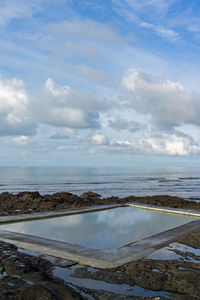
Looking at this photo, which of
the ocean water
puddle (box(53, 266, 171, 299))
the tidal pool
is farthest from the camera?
the ocean water

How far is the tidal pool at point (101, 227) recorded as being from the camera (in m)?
7.29

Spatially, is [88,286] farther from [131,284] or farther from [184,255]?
[184,255]

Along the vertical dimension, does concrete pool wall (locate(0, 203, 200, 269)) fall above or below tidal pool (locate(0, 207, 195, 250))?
above

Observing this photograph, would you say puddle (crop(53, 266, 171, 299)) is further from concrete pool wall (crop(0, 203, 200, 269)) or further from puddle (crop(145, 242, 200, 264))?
puddle (crop(145, 242, 200, 264))

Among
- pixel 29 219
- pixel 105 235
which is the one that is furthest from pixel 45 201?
pixel 105 235

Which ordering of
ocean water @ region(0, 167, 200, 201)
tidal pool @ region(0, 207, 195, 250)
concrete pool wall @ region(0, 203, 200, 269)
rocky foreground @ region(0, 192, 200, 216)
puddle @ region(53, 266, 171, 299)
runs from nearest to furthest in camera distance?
1. puddle @ region(53, 266, 171, 299)
2. concrete pool wall @ region(0, 203, 200, 269)
3. tidal pool @ region(0, 207, 195, 250)
4. rocky foreground @ region(0, 192, 200, 216)
5. ocean water @ region(0, 167, 200, 201)

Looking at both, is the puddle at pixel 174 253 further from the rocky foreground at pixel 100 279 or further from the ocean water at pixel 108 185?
the ocean water at pixel 108 185

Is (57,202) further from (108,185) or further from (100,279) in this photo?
(108,185)

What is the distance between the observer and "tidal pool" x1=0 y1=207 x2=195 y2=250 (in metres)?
7.29

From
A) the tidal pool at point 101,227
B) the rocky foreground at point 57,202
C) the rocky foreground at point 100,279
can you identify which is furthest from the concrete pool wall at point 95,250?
the rocky foreground at point 57,202

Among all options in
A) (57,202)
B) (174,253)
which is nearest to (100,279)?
(174,253)

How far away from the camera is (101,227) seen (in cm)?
882

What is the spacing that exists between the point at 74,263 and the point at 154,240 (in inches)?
106

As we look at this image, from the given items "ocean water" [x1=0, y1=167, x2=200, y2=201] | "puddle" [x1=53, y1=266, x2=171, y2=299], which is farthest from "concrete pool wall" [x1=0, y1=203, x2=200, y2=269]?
"ocean water" [x1=0, y1=167, x2=200, y2=201]
